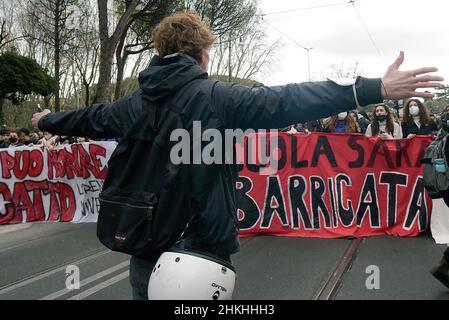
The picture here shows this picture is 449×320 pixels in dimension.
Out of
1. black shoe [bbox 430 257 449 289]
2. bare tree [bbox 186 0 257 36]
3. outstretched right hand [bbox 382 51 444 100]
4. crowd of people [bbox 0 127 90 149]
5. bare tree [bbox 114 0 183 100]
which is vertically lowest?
black shoe [bbox 430 257 449 289]

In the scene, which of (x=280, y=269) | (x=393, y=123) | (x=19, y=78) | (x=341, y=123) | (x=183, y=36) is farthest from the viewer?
(x=19, y=78)

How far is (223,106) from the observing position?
6.66 feet

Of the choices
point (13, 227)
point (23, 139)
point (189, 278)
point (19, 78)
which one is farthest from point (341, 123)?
point (19, 78)

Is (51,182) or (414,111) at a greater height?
(414,111)

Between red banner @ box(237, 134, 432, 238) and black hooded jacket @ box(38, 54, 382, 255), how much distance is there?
5.04m

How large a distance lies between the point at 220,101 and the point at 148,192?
467mm

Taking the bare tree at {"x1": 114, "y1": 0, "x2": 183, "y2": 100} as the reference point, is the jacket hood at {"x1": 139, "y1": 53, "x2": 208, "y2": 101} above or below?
below

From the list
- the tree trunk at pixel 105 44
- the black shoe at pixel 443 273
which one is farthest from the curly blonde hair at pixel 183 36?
the tree trunk at pixel 105 44

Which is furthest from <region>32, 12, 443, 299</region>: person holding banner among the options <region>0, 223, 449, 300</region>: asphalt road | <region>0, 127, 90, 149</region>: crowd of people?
<region>0, 127, 90, 149</region>: crowd of people

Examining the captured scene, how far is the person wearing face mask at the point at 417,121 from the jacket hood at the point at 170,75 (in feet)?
A: 23.5

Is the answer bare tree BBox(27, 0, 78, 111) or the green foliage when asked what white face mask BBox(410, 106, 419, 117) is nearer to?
bare tree BBox(27, 0, 78, 111)

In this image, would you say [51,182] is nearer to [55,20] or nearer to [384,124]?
[384,124]

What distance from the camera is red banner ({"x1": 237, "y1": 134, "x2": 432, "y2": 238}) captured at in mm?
6883

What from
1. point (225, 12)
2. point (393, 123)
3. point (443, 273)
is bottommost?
point (443, 273)
